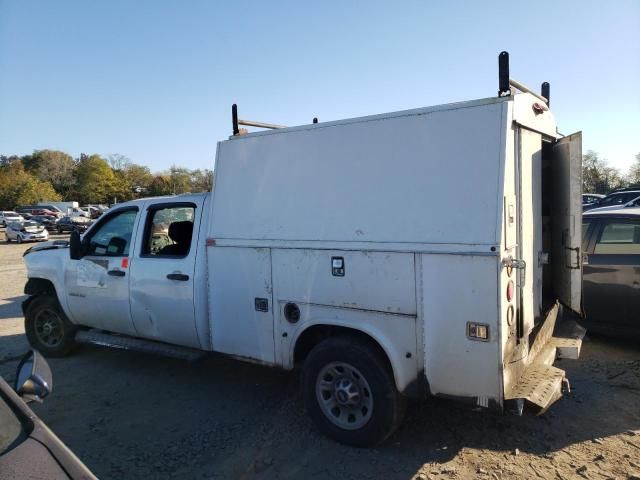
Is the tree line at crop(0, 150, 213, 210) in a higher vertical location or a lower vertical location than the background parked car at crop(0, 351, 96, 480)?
higher

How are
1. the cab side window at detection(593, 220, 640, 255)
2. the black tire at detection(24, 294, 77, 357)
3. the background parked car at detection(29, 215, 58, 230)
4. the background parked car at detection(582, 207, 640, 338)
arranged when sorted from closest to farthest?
the background parked car at detection(582, 207, 640, 338)
the cab side window at detection(593, 220, 640, 255)
the black tire at detection(24, 294, 77, 357)
the background parked car at detection(29, 215, 58, 230)

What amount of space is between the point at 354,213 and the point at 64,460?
8.04ft

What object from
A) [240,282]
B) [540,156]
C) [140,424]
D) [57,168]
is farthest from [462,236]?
[57,168]

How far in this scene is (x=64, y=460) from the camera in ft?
6.24

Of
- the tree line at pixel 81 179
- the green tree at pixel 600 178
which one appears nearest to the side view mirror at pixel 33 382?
the green tree at pixel 600 178

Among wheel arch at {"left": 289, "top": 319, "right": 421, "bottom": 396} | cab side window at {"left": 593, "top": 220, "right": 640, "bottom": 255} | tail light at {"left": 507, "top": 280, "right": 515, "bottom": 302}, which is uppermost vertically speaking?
cab side window at {"left": 593, "top": 220, "right": 640, "bottom": 255}

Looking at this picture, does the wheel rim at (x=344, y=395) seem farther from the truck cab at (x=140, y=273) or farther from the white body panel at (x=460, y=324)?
the truck cab at (x=140, y=273)

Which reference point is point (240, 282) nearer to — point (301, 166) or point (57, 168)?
point (301, 166)

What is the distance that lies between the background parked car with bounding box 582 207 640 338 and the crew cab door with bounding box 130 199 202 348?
419 cm

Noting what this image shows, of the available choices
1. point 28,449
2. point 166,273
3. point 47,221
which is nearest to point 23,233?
point 47,221

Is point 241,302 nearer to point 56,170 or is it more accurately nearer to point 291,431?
point 291,431

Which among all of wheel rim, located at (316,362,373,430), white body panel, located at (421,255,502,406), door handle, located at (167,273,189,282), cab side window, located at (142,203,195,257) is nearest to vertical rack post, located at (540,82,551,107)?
white body panel, located at (421,255,502,406)

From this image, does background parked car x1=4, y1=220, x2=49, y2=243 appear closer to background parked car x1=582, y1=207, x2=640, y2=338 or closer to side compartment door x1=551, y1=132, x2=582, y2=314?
background parked car x1=582, y1=207, x2=640, y2=338

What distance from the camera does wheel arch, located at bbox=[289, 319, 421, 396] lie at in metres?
3.50
